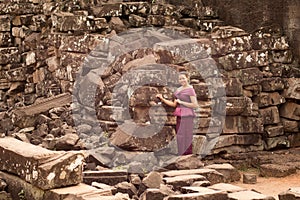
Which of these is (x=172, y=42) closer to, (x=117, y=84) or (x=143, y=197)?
(x=117, y=84)

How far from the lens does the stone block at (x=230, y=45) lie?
1271cm

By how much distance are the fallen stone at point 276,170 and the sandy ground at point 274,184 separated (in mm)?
87

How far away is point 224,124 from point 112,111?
79.5 inches

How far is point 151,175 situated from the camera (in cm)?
882

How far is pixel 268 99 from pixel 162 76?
221cm

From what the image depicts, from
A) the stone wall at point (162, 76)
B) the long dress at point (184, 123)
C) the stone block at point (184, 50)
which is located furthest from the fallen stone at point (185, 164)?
the stone block at point (184, 50)

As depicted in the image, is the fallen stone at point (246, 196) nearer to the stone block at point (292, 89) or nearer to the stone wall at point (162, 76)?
the stone wall at point (162, 76)

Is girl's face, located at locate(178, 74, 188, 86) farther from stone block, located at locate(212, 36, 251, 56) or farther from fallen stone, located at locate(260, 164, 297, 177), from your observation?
fallen stone, located at locate(260, 164, 297, 177)

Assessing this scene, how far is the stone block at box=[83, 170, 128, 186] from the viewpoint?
9.02 m

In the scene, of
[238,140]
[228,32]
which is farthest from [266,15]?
[238,140]

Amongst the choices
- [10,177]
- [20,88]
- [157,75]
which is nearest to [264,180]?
[157,75]

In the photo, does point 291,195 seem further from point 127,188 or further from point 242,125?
point 242,125

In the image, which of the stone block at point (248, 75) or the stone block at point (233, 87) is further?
the stone block at point (248, 75)

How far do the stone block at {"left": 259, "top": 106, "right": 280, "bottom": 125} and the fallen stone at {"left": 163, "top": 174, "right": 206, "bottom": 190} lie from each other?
3.82m
